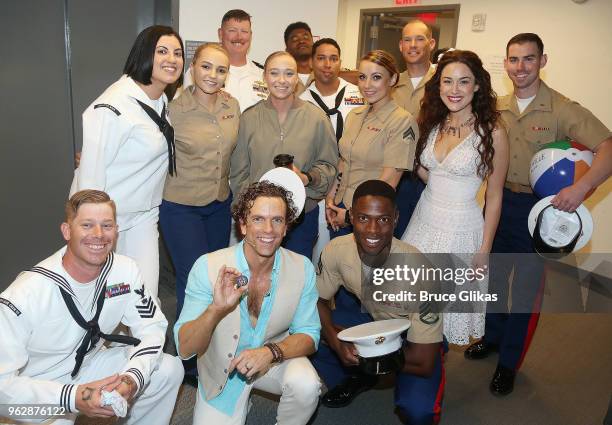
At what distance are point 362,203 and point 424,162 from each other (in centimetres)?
70

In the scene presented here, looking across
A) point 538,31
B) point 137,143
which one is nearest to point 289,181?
point 137,143

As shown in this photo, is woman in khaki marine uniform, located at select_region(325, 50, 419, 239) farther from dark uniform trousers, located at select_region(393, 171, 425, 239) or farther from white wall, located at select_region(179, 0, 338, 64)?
Answer: white wall, located at select_region(179, 0, 338, 64)

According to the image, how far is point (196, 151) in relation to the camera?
2.88 metres

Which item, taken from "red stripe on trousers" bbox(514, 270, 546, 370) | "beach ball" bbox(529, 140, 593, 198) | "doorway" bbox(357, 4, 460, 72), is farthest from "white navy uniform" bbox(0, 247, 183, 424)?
"doorway" bbox(357, 4, 460, 72)

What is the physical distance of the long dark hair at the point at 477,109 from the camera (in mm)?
2771

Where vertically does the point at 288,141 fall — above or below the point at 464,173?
above

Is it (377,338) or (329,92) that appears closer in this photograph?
(377,338)

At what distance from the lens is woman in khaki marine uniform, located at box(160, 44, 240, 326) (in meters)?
2.86

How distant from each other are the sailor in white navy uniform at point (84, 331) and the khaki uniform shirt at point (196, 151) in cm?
77

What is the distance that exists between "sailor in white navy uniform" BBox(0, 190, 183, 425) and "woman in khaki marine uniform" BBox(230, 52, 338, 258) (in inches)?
44.1

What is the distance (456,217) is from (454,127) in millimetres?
502

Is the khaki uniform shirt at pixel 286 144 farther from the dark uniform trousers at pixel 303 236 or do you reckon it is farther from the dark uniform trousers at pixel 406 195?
the dark uniform trousers at pixel 406 195

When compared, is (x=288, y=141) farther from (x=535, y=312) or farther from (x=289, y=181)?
(x=535, y=312)

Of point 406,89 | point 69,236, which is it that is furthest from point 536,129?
point 69,236
